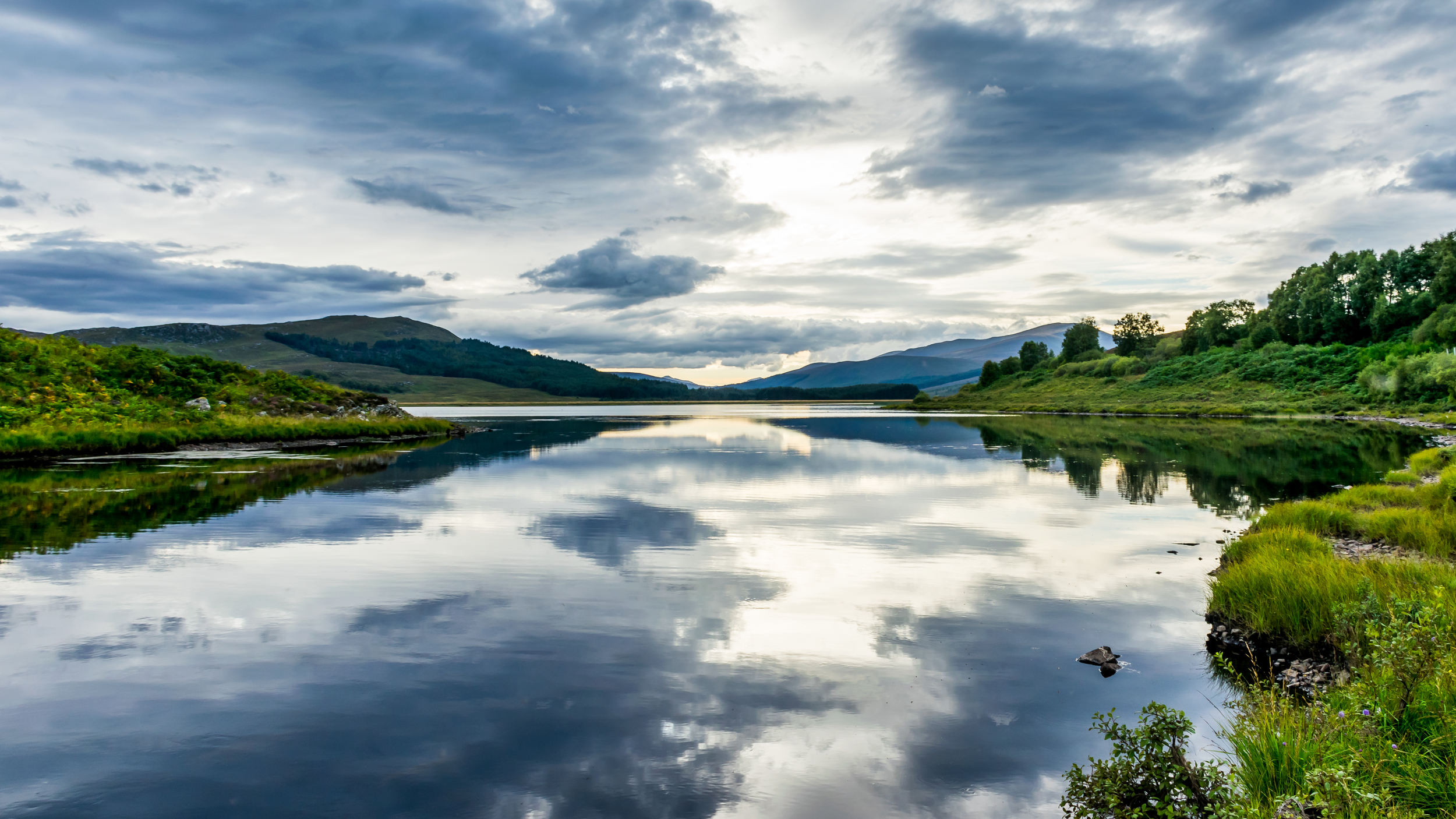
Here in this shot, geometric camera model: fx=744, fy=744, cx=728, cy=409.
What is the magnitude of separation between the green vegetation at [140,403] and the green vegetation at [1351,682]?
5219 cm

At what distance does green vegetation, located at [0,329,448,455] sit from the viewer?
4300 centimetres

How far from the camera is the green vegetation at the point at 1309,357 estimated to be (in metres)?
97.8

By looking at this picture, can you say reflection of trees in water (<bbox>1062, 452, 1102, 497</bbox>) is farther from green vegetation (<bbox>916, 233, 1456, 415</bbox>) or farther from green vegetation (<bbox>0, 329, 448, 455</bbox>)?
green vegetation (<bbox>916, 233, 1456, 415</bbox>)

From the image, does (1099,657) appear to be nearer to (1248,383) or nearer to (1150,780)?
(1150,780)

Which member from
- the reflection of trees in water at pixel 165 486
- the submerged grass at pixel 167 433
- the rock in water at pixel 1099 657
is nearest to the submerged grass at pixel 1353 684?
the rock in water at pixel 1099 657

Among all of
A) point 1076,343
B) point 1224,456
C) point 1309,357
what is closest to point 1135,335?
point 1076,343

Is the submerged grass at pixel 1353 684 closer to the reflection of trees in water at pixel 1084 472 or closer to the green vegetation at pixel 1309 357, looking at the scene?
the reflection of trees in water at pixel 1084 472

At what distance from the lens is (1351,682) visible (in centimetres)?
927

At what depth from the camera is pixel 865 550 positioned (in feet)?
65.7

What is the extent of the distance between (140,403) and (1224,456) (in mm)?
70796

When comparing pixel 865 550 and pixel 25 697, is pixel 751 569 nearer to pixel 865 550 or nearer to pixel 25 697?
pixel 865 550

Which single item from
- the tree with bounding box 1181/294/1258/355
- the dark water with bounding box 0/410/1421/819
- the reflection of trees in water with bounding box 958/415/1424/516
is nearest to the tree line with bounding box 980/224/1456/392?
the tree with bounding box 1181/294/1258/355

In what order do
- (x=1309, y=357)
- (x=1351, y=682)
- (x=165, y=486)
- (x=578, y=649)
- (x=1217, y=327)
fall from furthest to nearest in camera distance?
(x=1217, y=327), (x=1309, y=357), (x=165, y=486), (x=578, y=649), (x=1351, y=682)

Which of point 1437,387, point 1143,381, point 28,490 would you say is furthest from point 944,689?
point 1143,381
